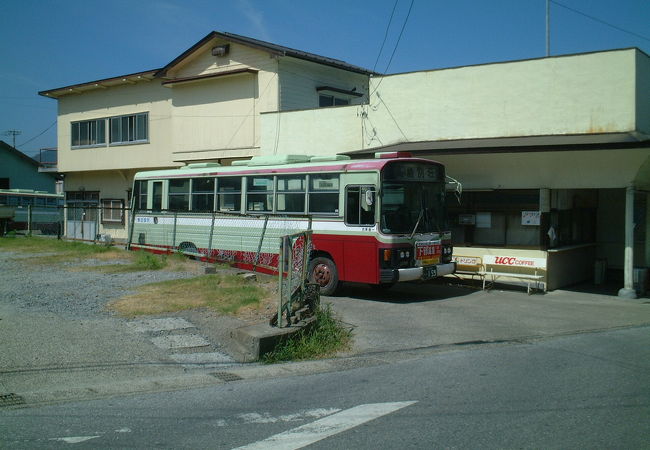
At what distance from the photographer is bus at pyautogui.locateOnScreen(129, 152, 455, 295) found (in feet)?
41.1

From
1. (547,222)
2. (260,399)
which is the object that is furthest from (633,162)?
(260,399)

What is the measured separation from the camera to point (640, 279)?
14.8 metres

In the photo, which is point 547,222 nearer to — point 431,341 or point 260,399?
point 431,341

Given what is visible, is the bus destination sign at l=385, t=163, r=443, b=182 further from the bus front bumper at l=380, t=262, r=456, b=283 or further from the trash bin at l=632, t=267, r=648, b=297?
the trash bin at l=632, t=267, r=648, b=297

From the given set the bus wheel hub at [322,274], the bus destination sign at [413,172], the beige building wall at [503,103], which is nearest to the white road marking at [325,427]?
the bus destination sign at [413,172]

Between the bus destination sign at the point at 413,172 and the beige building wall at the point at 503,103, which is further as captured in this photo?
the beige building wall at the point at 503,103

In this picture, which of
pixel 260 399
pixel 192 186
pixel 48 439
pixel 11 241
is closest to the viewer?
pixel 48 439

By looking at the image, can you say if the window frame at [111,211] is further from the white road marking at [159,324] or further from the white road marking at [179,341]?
the white road marking at [179,341]

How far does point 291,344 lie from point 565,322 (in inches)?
222

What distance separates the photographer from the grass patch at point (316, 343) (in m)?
8.24

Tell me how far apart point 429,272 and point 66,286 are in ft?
25.5

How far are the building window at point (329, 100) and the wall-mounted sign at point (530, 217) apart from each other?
10.2 meters

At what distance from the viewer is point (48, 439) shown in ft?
16.8

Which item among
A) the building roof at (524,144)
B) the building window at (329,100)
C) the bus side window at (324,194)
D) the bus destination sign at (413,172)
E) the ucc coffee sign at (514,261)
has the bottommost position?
the ucc coffee sign at (514,261)
